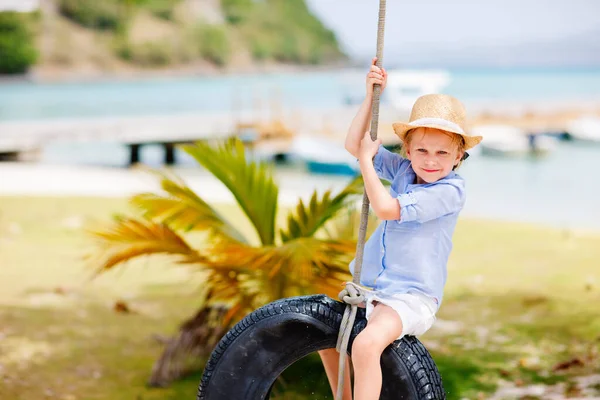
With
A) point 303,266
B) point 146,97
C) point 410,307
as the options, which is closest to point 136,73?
point 146,97

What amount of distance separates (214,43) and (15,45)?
32041 mm

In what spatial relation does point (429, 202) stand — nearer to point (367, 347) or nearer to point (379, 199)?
point (379, 199)

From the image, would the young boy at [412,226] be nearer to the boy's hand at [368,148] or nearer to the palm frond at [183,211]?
the boy's hand at [368,148]

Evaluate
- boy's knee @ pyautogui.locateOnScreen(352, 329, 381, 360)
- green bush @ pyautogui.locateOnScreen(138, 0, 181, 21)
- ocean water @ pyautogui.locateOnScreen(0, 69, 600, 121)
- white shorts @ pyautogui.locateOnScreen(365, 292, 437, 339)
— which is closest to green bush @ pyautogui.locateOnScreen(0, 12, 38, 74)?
ocean water @ pyautogui.locateOnScreen(0, 69, 600, 121)

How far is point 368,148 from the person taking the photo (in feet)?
9.48

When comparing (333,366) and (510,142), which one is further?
(510,142)

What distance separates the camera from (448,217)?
2.88 m

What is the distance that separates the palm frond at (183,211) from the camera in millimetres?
4355

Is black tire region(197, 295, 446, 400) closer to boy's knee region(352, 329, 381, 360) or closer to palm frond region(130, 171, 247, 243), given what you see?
boy's knee region(352, 329, 381, 360)

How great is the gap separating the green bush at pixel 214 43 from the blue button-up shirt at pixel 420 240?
103979 mm

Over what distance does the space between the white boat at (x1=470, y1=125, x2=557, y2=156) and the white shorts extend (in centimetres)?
2469

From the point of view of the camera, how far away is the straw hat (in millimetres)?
2758

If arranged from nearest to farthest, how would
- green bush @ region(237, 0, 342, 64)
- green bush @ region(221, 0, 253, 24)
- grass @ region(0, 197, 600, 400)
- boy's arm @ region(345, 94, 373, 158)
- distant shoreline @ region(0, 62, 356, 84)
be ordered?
boy's arm @ region(345, 94, 373, 158), grass @ region(0, 197, 600, 400), distant shoreline @ region(0, 62, 356, 84), green bush @ region(221, 0, 253, 24), green bush @ region(237, 0, 342, 64)

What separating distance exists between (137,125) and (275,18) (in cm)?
10382
